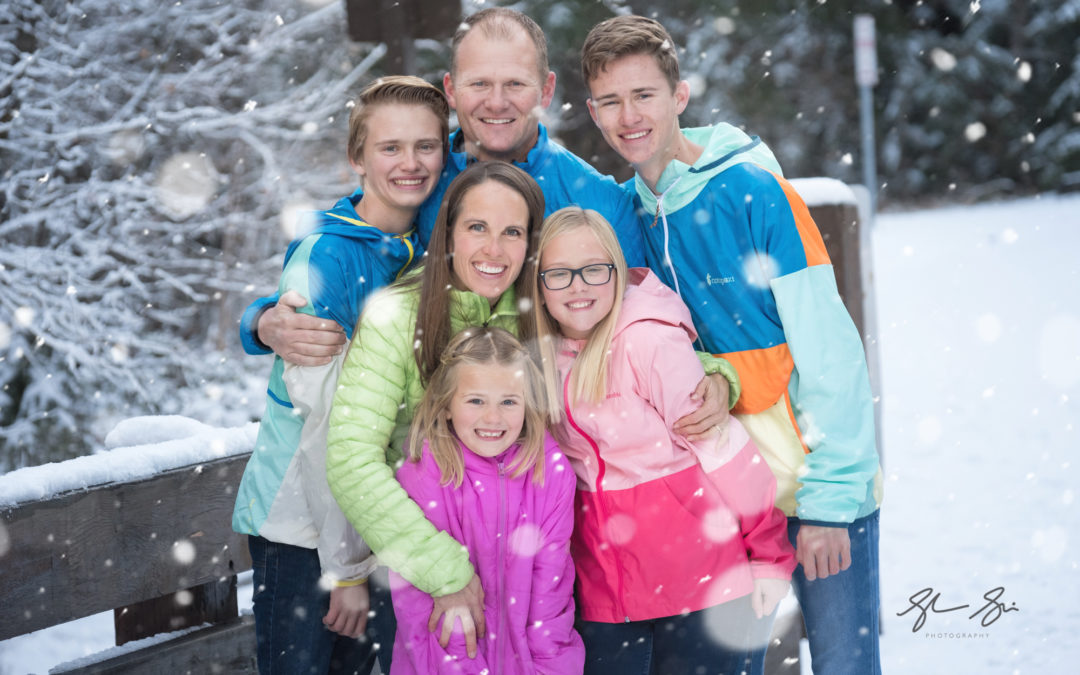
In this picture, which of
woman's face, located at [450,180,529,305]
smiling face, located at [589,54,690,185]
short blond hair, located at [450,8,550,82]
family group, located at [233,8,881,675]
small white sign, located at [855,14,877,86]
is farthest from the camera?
small white sign, located at [855,14,877,86]

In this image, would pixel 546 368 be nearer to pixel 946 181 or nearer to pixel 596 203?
pixel 596 203

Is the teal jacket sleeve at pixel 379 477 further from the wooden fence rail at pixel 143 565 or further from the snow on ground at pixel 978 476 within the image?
the snow on ground at pixel 978 476

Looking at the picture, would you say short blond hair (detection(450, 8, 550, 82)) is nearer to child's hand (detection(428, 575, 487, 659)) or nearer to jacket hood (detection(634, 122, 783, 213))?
jacket hood (detection(634, 122, 783, 213))

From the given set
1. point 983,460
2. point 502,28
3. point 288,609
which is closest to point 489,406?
point 288,609

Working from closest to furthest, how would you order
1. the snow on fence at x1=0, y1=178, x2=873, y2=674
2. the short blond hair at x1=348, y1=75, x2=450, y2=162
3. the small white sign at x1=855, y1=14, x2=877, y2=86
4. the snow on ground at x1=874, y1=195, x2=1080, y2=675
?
the snow on fence at x1=0, y1=178, x2=873, y2=674, the short blond hair at x1=348, y1=75, x2=450, y2=162, the snow on ground at x1=874, y1=195, x2=1080, y2=675, the small white sign at x1=855, y1=14, x2=877, y2=86

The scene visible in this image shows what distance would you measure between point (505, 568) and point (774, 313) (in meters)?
0.91

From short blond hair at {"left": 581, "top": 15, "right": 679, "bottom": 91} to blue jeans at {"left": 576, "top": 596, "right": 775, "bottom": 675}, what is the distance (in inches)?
54.0

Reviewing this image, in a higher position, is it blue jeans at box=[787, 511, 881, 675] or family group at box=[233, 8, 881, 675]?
family group at box=[233, 8, 881, 675]

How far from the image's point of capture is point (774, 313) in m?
2.26

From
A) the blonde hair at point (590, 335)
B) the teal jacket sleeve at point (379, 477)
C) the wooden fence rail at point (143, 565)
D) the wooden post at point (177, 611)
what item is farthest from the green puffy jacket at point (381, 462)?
the wooden post at point (177, 611)

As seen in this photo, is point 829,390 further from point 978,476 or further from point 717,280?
point 978,476

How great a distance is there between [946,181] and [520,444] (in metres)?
24.7

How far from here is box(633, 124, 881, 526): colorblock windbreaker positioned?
2.19m

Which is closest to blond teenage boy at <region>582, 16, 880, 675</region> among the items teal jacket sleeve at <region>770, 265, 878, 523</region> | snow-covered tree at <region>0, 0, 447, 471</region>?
teal jacket sleeve at <region>770, 265, 878, 523</region>
